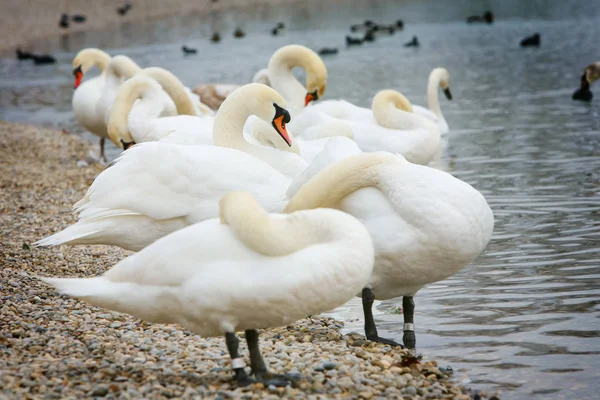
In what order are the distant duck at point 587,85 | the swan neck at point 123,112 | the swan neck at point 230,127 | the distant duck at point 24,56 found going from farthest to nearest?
the distant duck at point 24,56 < the distant duck at point 587,85 < the swan neck at point 123,112 < the swan neck at point 230,127

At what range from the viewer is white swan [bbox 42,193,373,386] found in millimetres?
4238

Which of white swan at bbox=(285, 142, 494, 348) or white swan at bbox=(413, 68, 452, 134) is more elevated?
white swan at bbox=(285, 142, 494, 348)

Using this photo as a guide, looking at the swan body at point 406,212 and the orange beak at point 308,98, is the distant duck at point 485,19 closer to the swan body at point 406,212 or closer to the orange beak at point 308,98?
the orange beak at point 308,98

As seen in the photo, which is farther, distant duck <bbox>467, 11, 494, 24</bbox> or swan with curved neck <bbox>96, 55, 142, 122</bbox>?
distant duck <bbox>467, 11, 494, 24</bbox>

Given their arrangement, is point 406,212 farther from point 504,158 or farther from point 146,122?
point 504,158

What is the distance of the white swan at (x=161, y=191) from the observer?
20.6ft

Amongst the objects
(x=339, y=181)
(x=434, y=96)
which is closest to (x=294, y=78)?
(x=434, y=96)

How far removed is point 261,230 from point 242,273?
0.70ft

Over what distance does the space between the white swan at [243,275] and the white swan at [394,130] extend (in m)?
6.36

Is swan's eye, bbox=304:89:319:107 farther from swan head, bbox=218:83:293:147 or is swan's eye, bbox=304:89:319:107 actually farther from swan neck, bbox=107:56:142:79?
swan head, bbox=218:83:293:147

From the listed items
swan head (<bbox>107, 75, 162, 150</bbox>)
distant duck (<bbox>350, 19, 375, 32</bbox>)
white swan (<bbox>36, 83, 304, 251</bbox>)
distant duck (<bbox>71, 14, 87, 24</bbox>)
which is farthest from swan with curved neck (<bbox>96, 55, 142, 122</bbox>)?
distant duck (<bbox>71, 14, 87, 24</bbox>)

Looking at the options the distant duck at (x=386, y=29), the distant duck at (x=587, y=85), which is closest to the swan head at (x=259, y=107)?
the distant duck at (x=587, y=85)

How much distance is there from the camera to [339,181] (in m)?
5.48

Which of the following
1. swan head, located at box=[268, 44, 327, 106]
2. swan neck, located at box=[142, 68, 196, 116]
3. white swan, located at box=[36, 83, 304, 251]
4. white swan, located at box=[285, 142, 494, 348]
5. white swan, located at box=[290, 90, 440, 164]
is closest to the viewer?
white swan, located at box=[285, 142, 494, 348]
